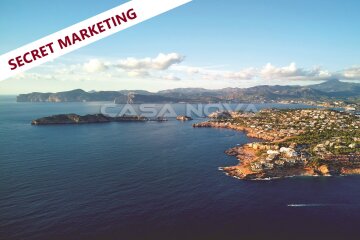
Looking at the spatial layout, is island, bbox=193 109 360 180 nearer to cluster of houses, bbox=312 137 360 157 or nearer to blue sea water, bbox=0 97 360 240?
cluster of houses, bbox=312 137 360 157

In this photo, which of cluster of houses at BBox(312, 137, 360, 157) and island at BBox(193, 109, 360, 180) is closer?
island at BBox(193, 109, 360, 180)

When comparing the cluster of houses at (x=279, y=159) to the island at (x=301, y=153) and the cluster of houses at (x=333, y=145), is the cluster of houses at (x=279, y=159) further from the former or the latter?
the cluster of houses at (x=333, y=145)

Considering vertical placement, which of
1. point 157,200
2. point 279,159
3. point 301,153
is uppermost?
point 301,153

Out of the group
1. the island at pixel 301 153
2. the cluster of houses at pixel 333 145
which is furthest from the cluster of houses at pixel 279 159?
the cluster of houses at pixel 333 145

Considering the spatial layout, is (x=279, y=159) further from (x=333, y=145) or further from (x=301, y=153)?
(x=333, y=145)

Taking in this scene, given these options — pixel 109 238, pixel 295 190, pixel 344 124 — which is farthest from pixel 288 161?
pixel 344 124

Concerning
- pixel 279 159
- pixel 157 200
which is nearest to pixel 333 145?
pixel 279 159

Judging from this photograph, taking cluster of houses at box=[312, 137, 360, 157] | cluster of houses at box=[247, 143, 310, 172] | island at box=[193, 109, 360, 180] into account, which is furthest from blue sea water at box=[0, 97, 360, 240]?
cluster of houses at box=[312, 137, 360, 157]

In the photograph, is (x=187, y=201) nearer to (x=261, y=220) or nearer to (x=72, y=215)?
(x=261, y=220)
